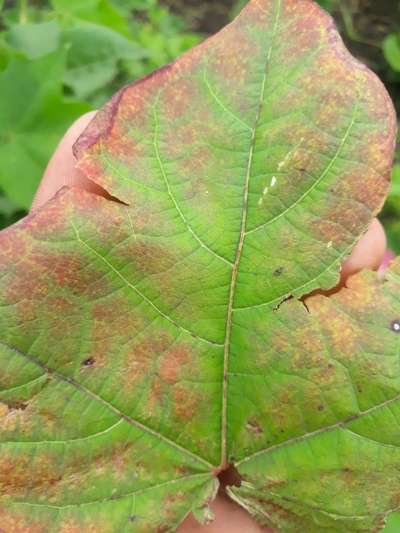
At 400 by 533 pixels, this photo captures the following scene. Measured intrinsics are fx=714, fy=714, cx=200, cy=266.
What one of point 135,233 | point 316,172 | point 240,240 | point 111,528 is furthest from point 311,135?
point 111,528

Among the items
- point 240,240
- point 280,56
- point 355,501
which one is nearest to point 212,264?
point 240,240

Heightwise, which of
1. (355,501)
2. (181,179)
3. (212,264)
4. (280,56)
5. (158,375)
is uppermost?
(280,56)

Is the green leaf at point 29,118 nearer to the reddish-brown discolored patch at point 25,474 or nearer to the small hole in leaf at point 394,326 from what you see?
the reddish-brown discolored patch at point 25,474

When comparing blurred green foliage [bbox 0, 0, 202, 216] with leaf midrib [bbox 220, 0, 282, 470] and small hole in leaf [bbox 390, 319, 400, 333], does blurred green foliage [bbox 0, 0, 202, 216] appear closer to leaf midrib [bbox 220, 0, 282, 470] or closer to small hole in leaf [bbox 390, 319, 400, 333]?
leaf midrib [bbox 220, 0, 282, 470]

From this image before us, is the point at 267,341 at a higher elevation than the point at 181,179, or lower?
lower

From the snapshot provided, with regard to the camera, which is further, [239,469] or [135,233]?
[239,469]

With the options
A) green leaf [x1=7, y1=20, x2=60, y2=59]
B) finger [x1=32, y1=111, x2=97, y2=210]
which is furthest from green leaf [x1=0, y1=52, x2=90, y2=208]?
finger [x1=32, y1=111, x2=97, y2=210]

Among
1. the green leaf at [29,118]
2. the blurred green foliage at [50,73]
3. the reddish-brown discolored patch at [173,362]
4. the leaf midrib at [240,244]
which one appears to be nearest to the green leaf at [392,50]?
the blurred green foliage at [50,73]

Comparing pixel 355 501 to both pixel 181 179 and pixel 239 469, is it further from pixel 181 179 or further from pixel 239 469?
pixel 181 179
